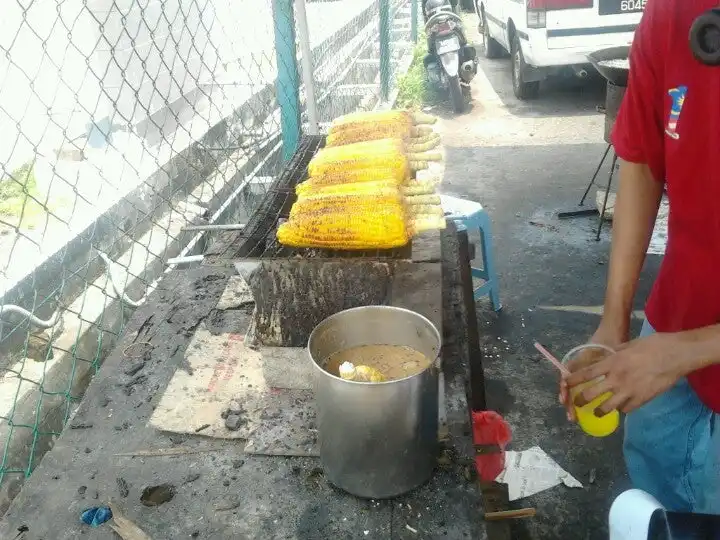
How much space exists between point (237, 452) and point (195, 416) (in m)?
0.22

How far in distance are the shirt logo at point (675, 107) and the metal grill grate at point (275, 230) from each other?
87 cm

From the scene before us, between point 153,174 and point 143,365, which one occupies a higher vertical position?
point 153,174

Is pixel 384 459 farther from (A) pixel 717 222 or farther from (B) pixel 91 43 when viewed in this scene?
(B) pixel 91 43

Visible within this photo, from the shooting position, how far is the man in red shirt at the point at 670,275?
143 centimetres

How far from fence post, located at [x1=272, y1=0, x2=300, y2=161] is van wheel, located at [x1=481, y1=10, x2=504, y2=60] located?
8801 mm

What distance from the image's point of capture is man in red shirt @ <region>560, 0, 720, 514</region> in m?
1.43

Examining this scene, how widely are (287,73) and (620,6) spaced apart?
5598 mm

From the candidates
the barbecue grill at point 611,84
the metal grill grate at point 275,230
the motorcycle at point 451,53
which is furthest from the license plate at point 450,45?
the metal grill grate at point 275,230

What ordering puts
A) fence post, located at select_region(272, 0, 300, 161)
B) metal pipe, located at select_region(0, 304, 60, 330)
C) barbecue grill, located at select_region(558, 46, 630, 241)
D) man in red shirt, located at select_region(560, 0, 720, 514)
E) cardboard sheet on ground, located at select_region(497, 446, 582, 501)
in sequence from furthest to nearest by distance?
barbecue grill, located at select_region(558, 46, 630, 241), fence post, located at select_region(272, 0, 300, 161), cardboard sheet on ground, located at select_region(497, 446, 582, 501), metal pipe, located at select_region(0, 304, 60, 330), man in red shirt, located at select_region(560, 0, 720, 514)

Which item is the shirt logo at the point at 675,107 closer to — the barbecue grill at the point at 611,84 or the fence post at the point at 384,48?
the barbecue grill at the point at 611,84

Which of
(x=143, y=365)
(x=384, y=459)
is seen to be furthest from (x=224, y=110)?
(x=384, y=459)

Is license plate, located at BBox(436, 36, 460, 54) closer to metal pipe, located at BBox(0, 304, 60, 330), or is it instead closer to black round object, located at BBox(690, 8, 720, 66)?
metal pipe, located at BBox(0, 304, 60, 330)

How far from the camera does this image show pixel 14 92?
3.28 m

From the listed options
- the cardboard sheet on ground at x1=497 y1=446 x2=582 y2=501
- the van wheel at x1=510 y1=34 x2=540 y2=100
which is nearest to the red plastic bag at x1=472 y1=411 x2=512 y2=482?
the cardboard sheet on ground at x1=497 y1=446 x2=582 y2=501
